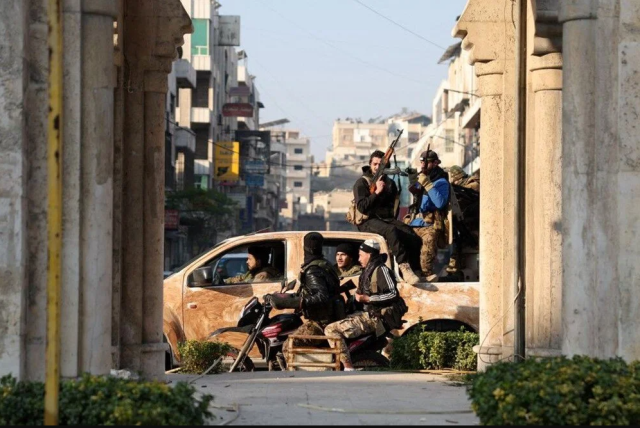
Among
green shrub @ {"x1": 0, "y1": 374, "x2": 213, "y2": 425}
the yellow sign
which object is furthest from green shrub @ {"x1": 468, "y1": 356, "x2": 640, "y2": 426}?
the yellow sign

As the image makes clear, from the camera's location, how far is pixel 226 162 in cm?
8681

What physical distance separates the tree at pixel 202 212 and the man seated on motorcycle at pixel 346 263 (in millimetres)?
49558

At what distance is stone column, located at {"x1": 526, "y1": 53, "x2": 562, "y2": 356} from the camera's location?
1366cm

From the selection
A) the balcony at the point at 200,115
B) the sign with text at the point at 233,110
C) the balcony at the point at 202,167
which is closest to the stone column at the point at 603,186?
the balcony at the point at 202,167

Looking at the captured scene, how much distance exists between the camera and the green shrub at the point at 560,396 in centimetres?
886

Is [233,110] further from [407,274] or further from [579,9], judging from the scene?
[579,9]

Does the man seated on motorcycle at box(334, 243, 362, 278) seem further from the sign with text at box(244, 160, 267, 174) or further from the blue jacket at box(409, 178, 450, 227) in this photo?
the sign with text at box(244, 160, 267, 174)

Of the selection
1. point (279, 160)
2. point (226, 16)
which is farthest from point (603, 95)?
point (279, 160)

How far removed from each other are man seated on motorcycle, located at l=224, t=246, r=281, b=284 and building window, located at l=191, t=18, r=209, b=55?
67.2 meters

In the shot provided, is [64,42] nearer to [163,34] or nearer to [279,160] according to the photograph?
[163,34]

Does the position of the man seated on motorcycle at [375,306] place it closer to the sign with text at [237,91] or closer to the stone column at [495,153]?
the stone column at [495,153]

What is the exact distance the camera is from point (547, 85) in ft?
46.0

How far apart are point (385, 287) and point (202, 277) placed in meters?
2.72

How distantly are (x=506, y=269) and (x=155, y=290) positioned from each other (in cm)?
351
